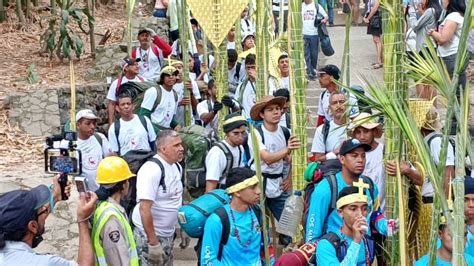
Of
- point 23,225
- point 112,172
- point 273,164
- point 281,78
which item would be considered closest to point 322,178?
point 273,164

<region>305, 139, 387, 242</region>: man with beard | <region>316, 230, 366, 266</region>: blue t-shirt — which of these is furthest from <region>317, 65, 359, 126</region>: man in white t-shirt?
<region>316, 230, 366, 266</region>: blue t-shirt

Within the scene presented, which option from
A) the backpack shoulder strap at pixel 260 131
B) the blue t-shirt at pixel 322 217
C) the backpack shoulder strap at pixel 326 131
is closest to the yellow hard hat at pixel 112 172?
the blue t-shirt at pixel 322 217

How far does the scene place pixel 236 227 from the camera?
5.29 meters

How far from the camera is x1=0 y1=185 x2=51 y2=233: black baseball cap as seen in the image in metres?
3.93

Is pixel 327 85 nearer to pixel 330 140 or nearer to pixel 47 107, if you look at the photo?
pixel 330 140

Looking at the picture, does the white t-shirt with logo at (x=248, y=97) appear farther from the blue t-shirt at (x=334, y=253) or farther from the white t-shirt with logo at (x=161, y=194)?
the blue t-shirt at (x=334, y=253)

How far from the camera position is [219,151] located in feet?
21.1

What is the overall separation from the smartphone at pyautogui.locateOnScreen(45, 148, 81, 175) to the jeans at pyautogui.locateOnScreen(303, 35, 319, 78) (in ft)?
26.0

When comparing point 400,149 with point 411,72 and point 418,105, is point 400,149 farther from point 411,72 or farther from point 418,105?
point 418,105

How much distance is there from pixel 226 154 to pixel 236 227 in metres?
1.24

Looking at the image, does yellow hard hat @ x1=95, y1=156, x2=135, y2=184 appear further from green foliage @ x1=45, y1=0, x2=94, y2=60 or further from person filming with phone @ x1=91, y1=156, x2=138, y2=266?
green foliage @ x1=45, y1=0, x2=94, y2=60

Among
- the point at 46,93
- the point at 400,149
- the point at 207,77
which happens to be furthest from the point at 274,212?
the point at 46,93

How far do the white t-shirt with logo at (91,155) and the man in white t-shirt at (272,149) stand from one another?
4.29ft

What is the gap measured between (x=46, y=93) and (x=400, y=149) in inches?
258
